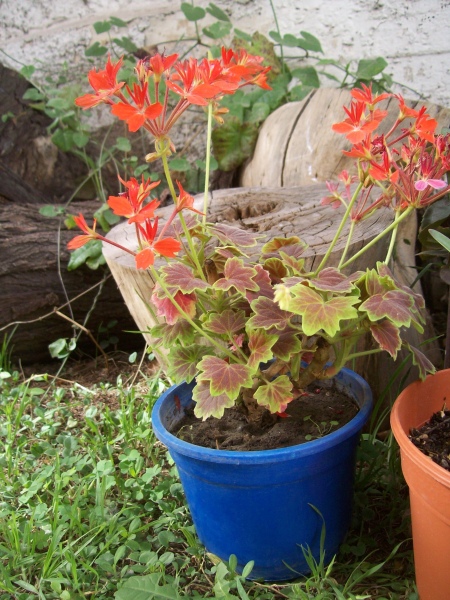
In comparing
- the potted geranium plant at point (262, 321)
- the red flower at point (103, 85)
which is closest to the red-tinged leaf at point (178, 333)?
the potted geranium plant at point (262, 321)

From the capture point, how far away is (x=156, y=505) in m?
1.47

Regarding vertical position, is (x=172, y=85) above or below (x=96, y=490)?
above

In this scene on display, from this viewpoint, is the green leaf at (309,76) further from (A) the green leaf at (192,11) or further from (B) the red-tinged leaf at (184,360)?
(B) the red-tinged leaf at (184,360)

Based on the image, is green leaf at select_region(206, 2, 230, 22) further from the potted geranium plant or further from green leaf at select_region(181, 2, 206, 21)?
the potted geranium plant

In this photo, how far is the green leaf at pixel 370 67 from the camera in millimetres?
2398

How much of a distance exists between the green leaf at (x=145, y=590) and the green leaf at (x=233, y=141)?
6.24ft

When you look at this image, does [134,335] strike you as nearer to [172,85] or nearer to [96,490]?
[96,490]

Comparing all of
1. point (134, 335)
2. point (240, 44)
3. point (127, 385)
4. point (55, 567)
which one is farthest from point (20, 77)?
point (55, 567)

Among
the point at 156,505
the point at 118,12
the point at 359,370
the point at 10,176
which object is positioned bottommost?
the point at 156,505

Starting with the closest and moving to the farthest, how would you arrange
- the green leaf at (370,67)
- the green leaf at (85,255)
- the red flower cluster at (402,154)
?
the red flower cluster at (402,154) → the green leaf at (85,255) → the green leaf at (370,67)

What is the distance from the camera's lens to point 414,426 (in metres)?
1.21

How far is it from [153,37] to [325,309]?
2390 millimetres

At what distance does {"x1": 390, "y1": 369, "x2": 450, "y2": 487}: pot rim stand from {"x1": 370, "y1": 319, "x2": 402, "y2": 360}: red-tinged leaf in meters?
0.11

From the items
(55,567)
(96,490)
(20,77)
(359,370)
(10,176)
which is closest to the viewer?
(55,567)
